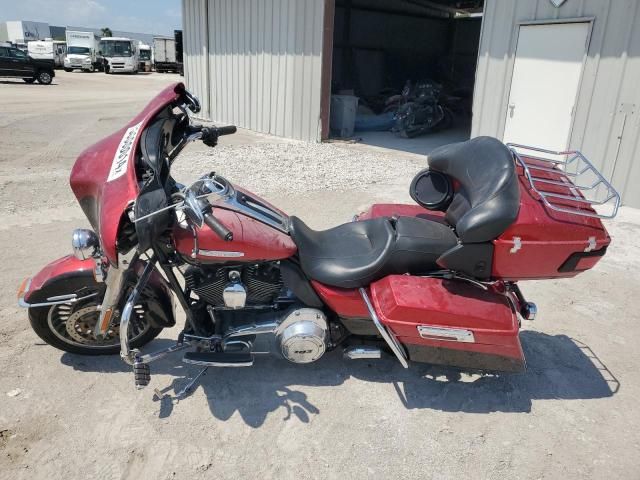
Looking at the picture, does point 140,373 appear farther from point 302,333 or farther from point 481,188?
point 481,188

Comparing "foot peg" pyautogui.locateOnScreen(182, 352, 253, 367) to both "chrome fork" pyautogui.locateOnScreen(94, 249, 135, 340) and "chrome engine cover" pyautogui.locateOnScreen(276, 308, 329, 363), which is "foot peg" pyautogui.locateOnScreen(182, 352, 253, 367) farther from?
"chrome fork" pyautogui.locateOnScreen(94, 249, 135, 340)

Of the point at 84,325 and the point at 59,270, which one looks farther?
the point at 84,325

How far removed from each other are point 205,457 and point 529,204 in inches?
78.3

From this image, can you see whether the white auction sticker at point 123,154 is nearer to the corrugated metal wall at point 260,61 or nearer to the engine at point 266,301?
the engine at point 266,301

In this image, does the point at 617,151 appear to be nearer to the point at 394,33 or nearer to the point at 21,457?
the point at 21,457

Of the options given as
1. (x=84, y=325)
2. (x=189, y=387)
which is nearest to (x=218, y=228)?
(x=189, y=387)

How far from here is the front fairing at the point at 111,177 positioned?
2.27m

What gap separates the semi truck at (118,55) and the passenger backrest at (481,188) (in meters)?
34.5

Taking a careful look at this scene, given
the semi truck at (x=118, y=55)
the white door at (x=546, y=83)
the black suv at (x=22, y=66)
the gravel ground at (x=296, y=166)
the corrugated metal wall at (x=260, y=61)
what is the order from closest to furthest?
the white door at (x=546, y=83) → the gravel ground at (x=296, y=166) → the corrugated metal wall at (x=260, y=61) → the black suv at (x=22, y=66) → the semi truck at (x=118, y=55)

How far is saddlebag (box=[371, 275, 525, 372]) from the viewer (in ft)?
8.39

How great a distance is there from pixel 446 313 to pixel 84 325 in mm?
2069

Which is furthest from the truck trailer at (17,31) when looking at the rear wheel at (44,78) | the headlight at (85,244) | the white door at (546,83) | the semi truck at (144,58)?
the headlight at (85,244)

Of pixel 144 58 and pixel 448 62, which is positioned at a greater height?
pixel 448 62

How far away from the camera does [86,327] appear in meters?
3.01
